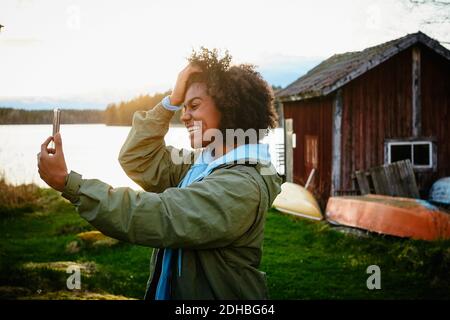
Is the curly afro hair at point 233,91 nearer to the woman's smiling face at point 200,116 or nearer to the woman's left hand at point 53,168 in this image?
the woman's smiling face at point 200,116

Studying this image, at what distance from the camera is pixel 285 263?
6.11 m

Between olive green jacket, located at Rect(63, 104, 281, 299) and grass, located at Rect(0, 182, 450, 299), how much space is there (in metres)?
1.85

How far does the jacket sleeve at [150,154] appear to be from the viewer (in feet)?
7.37

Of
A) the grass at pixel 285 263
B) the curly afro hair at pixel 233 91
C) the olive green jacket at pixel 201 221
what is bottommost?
the grass at pixel 285 263

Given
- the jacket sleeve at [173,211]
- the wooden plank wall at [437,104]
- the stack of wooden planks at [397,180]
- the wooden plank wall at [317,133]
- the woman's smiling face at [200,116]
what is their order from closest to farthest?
1. the jacket sleeve at [173,211]
2. the woman's smiling face at [200,116]
3. the stack of wooden planks at [397,180]
4. the wooden plank wall at [437,104]
5. the wooden plank wall at [317,133]

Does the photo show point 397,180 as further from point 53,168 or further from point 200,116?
point 53,168

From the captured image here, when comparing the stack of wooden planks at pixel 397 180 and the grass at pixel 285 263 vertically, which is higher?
the stack of wooden planks at pixel 397 180

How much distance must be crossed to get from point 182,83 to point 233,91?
28 cm

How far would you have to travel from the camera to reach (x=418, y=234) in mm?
7031

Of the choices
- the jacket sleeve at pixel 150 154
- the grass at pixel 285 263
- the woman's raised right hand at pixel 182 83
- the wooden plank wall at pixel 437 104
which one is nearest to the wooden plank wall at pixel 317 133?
the grass at pixel 285 263

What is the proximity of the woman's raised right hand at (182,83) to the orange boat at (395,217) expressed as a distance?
623cm

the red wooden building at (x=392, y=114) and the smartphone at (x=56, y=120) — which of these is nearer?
the smartphone at (x=56, y=120)

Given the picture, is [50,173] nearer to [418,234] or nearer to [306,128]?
[418,234]

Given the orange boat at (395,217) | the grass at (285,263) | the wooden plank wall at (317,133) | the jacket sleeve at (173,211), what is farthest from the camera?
the wooden plank wall at (317,133)
